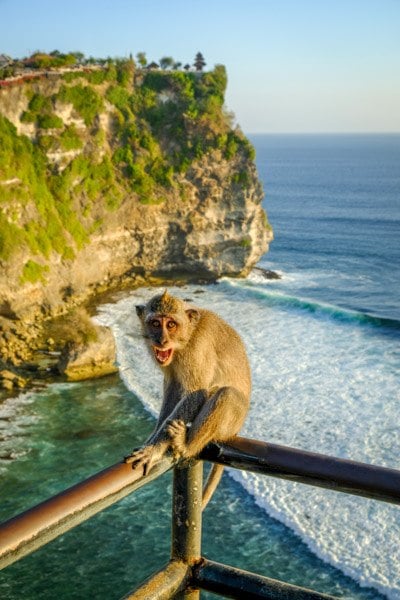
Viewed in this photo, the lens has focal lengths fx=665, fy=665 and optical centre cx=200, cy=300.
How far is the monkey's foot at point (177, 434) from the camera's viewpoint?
4.20 metres

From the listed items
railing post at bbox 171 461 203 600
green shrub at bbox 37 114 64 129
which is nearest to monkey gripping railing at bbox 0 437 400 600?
railing post at bbox 171 461 203 600

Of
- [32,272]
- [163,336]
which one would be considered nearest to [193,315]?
[163,336]

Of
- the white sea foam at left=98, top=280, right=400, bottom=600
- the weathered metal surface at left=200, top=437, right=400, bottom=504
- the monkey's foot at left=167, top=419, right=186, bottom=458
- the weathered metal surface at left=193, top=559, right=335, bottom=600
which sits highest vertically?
the weathered metal surface at left=200, top=437, right=400, bottom=504

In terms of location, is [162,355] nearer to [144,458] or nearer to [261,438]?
[144,458]

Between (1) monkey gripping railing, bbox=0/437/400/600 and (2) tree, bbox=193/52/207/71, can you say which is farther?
(2) tree, bbox=193/52/207/71

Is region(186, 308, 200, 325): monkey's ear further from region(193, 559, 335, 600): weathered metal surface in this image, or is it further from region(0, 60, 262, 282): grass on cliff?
region(0, 60, 262, 282): grass on cliff

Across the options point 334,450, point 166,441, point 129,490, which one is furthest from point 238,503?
point 129,490

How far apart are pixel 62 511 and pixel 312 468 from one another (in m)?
1.18

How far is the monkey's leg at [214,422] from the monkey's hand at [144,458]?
0.65 feet

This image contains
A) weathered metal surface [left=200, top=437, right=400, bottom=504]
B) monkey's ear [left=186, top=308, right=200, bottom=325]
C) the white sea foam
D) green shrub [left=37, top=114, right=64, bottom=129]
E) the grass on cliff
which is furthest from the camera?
green shrub [left=37, top=114, right=64, bottom=129]

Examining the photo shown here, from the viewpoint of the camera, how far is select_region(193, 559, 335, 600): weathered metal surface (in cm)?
321

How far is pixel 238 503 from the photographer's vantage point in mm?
17328

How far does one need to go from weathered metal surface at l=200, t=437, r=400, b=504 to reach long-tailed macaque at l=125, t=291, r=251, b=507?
965mm

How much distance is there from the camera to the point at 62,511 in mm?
2703
